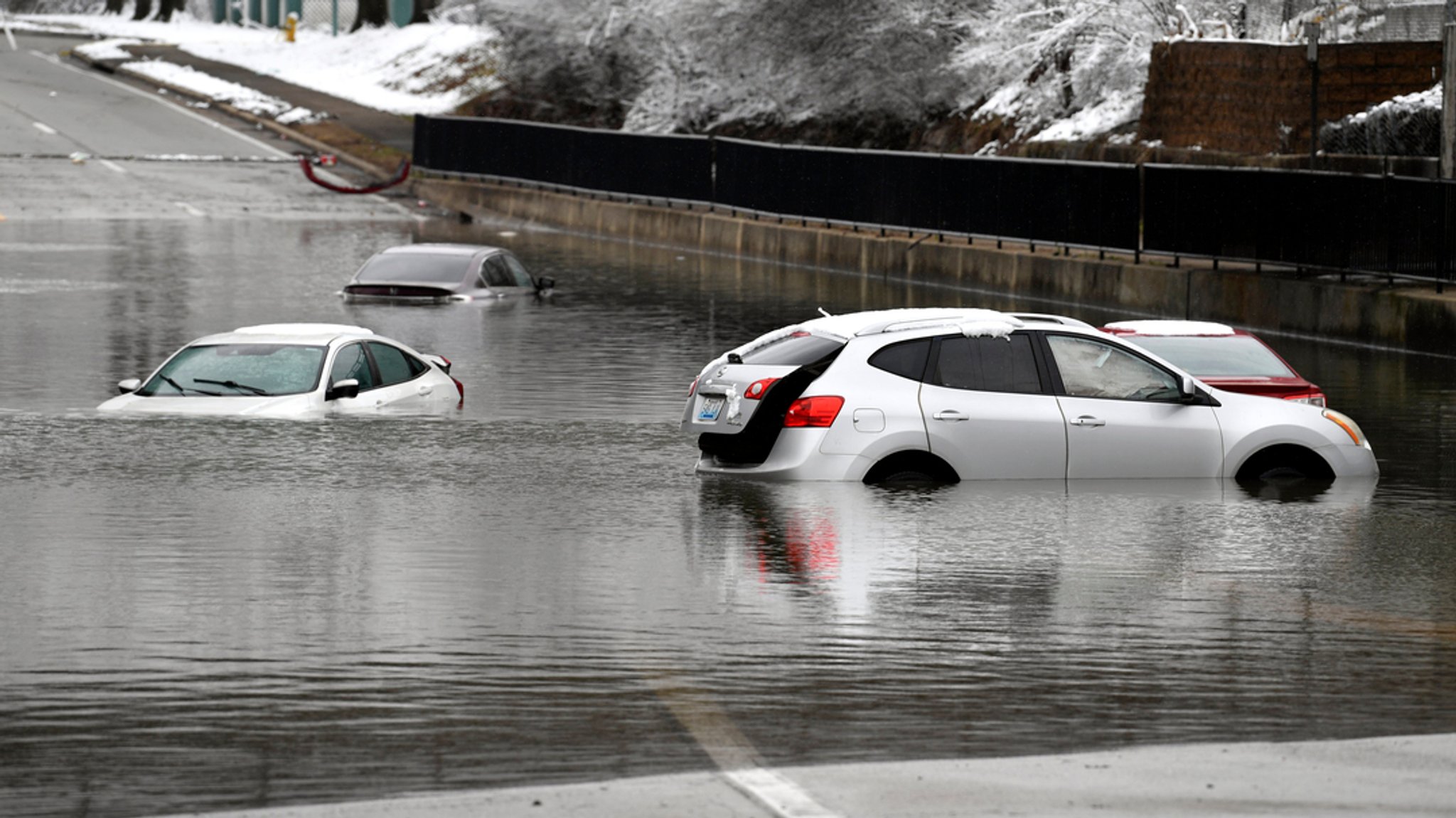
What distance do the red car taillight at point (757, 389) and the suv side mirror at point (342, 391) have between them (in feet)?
14.1

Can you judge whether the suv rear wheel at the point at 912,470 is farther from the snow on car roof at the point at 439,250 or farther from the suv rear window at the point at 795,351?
the snow on car roof at the point at 439,250

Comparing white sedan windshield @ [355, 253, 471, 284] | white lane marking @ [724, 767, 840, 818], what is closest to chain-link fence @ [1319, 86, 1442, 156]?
white sedan windshield @ [355, 253, 471, 284]

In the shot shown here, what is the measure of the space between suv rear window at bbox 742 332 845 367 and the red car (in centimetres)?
300

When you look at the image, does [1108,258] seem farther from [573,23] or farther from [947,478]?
[573,23]

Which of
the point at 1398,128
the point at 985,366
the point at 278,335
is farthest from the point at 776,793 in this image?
the point at 1398,128

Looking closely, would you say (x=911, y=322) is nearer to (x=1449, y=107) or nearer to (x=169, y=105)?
(x=1449, y=107)

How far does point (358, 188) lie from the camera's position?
53438 millimetres

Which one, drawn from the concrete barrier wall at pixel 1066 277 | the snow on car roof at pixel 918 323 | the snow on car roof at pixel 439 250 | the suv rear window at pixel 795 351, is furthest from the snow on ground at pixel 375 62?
the snow on car roof at pixel 918 323

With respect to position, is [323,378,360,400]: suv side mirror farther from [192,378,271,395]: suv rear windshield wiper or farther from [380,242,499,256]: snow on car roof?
[380,242,499,256]: snow on car roof

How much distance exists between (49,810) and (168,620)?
309 centimetres

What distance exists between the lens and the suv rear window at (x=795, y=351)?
47.1 feet

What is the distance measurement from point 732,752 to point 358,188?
46703 millimetres

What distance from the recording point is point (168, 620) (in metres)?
10.2

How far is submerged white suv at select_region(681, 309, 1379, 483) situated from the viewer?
46.1 feet
